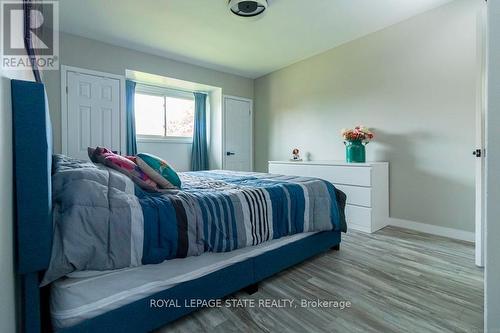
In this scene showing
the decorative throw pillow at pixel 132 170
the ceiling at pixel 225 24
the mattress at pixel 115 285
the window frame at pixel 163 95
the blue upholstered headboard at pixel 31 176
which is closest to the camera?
the blue upholstered headboard at pixel 31 176

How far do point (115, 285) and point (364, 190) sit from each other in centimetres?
265

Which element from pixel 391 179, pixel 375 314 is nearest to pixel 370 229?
pixel 391 179

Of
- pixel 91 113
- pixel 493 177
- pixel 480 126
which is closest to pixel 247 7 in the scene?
pixel 480 126

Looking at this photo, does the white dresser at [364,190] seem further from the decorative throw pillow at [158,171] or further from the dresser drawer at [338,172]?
the decorative throw pillow at [158,171]

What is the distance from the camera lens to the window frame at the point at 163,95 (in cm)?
424

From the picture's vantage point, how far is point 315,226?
195 centimetres

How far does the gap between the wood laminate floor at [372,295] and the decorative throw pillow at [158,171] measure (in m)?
0.78

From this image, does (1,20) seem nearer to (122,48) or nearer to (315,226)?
(315,226)

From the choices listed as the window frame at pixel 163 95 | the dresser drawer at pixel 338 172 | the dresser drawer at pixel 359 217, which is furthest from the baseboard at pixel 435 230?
the window frame at pixel 163 95

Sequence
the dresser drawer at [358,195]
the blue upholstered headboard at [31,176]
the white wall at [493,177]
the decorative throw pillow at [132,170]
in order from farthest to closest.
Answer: the dresser drawer at [358,195] → the decorative throw pillow at [132,170] → the blue upholstered headboard at [31,176] → the white wall at [493,177]

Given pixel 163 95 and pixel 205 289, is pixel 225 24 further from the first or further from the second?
pixel 205 289

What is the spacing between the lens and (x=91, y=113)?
338cm

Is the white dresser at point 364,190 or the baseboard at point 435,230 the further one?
the white dresser at point 364,190

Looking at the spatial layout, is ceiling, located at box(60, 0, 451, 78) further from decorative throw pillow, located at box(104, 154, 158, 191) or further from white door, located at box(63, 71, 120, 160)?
decorative throw pillow, located at box(104, 154, 158, 191)
